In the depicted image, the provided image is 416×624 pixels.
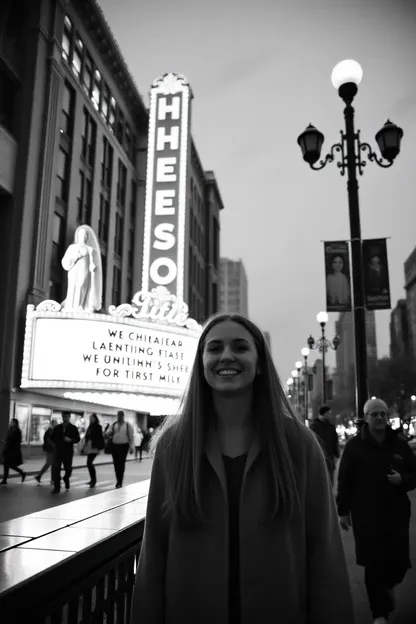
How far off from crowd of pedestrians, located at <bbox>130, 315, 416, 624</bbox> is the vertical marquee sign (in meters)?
20.4

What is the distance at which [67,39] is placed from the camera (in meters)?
31.2

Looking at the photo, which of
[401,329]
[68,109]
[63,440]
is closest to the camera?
[63,440]

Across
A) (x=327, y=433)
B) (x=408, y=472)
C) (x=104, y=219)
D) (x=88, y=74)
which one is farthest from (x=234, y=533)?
(x=88, y=74)

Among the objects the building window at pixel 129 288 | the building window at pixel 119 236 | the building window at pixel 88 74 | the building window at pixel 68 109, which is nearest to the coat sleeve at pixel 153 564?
the building window at pixel 68 109

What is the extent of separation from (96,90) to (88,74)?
1.28 m

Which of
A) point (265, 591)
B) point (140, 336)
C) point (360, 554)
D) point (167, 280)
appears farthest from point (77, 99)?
point (265, 591)

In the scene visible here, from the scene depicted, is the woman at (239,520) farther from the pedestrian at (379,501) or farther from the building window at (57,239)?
the building window at (57,239)

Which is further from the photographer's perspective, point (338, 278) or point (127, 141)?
point (127, 141)

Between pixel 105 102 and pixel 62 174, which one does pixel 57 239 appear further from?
pixel 105 102

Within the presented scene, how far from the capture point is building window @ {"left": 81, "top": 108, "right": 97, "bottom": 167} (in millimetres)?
33000

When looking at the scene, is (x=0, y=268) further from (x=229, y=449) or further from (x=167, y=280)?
(x=229, y=449)

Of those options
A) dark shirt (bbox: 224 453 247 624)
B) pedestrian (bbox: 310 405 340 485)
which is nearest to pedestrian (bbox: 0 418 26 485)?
pedestrian (bbox: 310 405 340 485)

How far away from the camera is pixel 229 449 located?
235 cm

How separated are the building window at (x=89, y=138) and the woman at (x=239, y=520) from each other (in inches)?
1292
